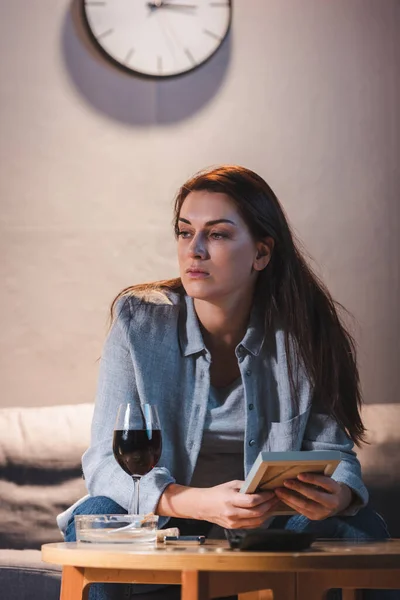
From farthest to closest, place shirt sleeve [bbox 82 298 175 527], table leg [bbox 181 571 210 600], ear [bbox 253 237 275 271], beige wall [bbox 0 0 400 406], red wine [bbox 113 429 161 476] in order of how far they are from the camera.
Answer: beige wall [bbox 0 0 400 406], ear [bbox 253 237 275 271], shirt sleeve [bbox 82 298 175 527], red wine [bbox 113 429 161 476], table leg [bbox 181 571 210 600]

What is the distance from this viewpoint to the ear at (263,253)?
6.70ft

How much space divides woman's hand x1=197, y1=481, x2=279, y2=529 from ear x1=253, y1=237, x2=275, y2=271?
69 cm

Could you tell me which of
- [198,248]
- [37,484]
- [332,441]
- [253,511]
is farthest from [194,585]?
[37,484]

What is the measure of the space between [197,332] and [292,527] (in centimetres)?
47

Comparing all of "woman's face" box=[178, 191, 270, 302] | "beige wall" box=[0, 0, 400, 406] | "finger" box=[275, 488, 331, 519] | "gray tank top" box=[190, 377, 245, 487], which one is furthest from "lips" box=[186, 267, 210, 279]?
"beige wall" box=[0, 0, 400, 406]

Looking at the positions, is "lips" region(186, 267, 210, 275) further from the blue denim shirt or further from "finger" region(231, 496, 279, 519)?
"finger" region(231, 496, 279, 519)

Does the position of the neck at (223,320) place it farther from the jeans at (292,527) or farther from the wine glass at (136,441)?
the wine glass at (136,441)

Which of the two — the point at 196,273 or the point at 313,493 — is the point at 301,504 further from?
the point at 196,273

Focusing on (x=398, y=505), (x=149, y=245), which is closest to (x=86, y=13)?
(x=149, y=245)

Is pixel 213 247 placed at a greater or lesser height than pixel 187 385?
greater

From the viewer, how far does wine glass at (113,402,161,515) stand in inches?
53.4

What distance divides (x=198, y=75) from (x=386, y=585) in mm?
1813

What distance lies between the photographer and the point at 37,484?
2504 mm

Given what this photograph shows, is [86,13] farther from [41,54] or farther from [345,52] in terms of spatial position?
[345,52]
